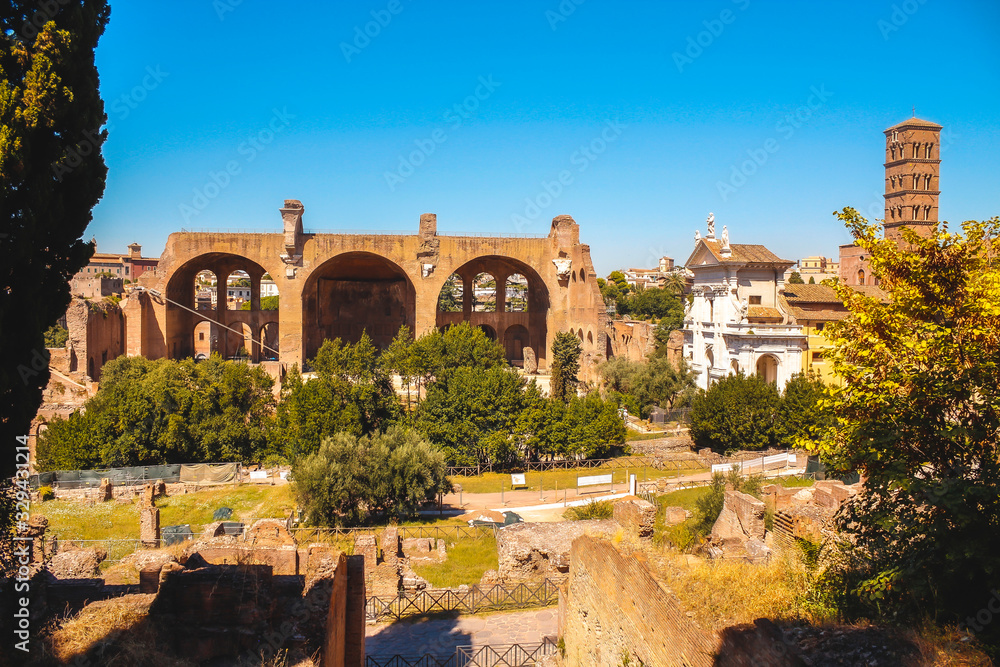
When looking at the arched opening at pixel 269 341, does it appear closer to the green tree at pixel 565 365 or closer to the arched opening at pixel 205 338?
the arched opening at pixel 205 338

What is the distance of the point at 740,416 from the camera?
2134 cm

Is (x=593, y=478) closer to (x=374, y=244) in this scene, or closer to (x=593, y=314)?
(x=593, y=314)

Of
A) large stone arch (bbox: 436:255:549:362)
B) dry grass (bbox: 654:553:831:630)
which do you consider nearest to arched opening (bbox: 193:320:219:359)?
large stone arch (bbox: 436:255:549:362)

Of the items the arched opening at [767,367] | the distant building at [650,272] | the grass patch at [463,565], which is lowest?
the grass patch at [463,565]

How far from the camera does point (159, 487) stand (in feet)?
61.1

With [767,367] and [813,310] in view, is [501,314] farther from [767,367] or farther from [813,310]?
[813,310]

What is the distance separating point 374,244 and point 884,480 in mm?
29076

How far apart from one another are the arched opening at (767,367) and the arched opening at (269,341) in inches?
1042

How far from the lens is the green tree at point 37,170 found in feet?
15.5

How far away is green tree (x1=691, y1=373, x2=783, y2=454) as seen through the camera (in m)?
21.3

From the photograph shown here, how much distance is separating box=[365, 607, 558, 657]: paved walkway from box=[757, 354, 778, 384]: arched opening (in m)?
18.9

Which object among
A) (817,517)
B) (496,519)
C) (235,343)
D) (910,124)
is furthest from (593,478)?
(910,124)

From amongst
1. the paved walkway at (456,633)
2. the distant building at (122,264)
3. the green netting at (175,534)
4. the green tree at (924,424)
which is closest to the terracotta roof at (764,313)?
the paved walkway at (456,633)

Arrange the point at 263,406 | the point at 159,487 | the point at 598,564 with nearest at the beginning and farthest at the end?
the point at 598,564 → the point at 159,487 → the point at 263,406
